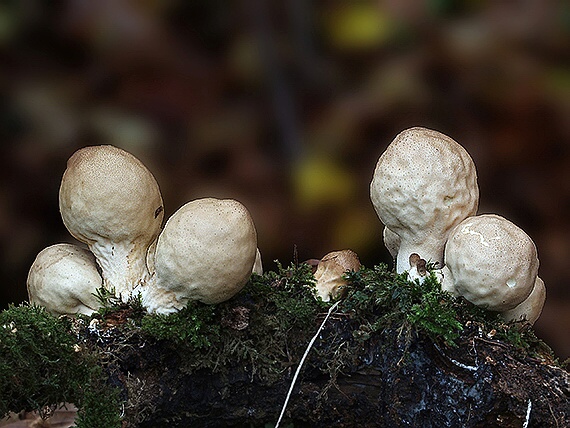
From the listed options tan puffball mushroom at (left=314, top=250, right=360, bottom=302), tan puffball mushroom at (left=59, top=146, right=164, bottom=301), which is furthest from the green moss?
tan puffball mushroom at (left=314, top=250, right=360, bottom=302)

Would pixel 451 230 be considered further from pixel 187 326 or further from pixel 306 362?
pixel 187 326

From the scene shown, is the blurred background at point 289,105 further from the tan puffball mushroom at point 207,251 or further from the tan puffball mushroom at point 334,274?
the tan puffball mushroom at point 207,251

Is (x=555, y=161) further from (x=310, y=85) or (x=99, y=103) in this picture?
(x=99, y=103)

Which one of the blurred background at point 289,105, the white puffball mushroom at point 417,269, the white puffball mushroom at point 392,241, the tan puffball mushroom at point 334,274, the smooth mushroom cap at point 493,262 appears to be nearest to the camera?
the smooth mushroom cap at point 493,262

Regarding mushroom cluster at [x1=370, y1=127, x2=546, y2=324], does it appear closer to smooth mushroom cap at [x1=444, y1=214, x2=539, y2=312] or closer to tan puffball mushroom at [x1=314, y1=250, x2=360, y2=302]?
smooth mushroom cap at [x1=444, y1=214, x2=539, y2=312]

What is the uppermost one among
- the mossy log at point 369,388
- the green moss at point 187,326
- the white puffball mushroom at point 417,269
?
the white puffball mushroom at point 417,269

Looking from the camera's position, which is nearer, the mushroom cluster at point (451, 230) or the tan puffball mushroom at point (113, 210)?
the mushroom cluster at point (451, 230)

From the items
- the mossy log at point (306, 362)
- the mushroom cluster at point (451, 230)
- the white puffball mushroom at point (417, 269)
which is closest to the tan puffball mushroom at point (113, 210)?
the mossy log at point (306, 362)
